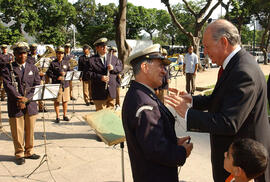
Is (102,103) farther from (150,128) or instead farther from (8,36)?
(8,36)

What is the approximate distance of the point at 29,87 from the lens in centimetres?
493

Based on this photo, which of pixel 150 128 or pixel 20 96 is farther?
pixel 20 96

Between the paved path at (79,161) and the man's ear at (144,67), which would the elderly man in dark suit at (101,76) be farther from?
the man's ear at (144,67)

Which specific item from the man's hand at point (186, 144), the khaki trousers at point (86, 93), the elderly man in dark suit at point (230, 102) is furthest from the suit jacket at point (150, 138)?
the khaki trousers at point (86, 93)

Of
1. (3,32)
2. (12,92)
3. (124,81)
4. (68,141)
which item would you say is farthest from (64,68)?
(3,32)

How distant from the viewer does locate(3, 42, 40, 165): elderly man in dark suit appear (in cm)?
478

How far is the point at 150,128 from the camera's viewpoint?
6.14 feet

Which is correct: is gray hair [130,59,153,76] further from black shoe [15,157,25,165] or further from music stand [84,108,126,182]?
black shoe [15,157,25,165]

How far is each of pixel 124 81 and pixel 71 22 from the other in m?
54.5

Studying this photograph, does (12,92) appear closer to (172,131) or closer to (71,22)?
(172,131)

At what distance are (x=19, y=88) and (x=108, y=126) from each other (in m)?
2.57

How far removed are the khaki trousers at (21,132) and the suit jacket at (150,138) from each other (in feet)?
11.8

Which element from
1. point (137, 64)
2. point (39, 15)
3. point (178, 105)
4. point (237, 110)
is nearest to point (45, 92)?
point (137, 64)

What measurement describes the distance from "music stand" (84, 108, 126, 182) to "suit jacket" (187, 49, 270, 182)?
1.18 m
